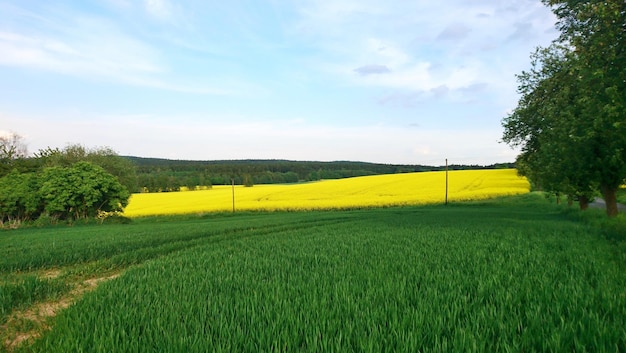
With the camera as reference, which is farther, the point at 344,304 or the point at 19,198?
the point at 19,198

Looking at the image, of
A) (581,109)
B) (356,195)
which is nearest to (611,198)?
(581,109)

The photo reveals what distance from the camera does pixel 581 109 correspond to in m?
20.6

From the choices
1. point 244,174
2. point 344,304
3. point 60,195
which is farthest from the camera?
point 244,174

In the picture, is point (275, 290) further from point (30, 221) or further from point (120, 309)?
point (30, 221)

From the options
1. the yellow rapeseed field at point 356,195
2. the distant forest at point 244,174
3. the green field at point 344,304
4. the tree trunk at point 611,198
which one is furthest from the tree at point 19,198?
the tree trunk at point 611,198

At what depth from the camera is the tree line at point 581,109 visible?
529 inches

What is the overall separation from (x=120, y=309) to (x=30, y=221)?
1944 inches

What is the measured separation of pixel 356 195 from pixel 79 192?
37612 mm

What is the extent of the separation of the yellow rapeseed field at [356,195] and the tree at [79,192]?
6.52m

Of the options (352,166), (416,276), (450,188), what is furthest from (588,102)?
(352,166)

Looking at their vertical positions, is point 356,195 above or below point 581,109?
below

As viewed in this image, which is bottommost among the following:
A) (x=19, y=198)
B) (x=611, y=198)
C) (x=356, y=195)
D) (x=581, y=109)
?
(x=356, y=195)

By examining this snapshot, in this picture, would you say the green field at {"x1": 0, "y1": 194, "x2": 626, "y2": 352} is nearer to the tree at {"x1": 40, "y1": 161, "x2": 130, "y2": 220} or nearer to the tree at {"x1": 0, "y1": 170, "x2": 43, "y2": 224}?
the tree at {"x1": 40, "y1": 161, "x2": 130, "y2": 220}

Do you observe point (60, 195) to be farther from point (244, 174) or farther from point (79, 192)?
point (244, 174)
